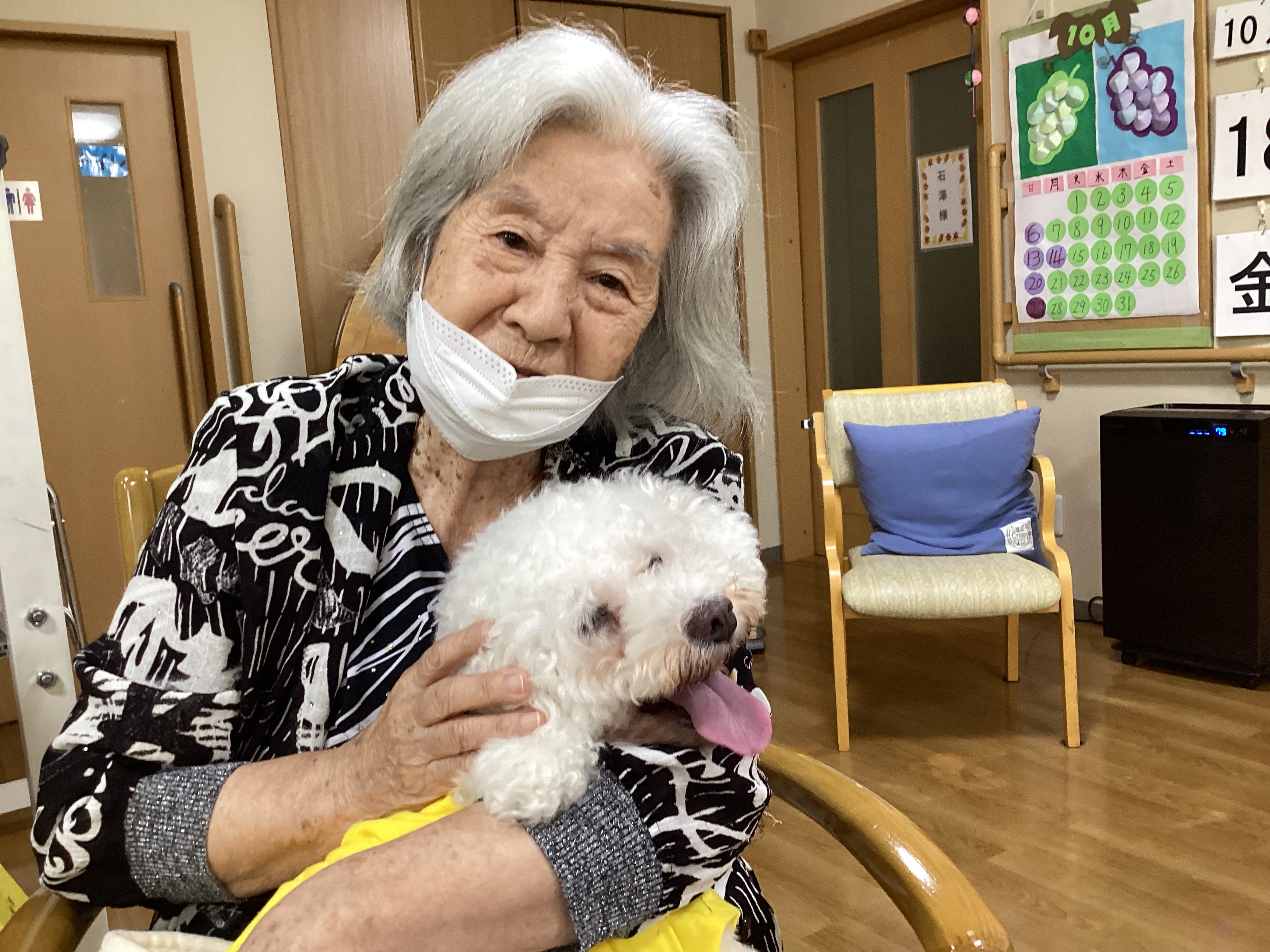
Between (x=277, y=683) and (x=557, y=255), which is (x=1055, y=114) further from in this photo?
(x=277, y=683)

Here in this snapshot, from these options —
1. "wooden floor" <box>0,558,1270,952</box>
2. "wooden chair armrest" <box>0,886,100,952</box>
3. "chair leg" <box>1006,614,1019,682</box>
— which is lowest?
"wooden floor" <box>0,558,1270,952</box>

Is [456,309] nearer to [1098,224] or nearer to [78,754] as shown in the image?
[78,754]

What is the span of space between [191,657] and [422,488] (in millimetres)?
242

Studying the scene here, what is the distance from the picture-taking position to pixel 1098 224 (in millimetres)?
3525

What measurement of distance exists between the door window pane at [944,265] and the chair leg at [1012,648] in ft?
4.46

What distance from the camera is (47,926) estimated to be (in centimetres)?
79

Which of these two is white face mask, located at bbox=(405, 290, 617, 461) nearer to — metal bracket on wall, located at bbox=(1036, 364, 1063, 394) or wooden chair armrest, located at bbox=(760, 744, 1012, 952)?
wooden chair armrest, located at bbox=(760, 744, 1012, 952)

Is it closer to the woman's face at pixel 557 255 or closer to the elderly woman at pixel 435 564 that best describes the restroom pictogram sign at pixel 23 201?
the elderly woman at pixel 435 564

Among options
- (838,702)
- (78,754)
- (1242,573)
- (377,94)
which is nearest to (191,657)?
(78,754)

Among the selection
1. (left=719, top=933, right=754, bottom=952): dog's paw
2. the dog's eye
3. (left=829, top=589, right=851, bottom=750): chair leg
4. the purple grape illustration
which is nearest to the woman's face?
the dog's eye

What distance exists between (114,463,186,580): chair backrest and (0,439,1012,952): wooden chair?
35 cm

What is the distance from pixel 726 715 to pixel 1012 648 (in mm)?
2688

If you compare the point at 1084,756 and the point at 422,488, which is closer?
the point at 422,488

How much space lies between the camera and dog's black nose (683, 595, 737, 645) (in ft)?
2.29
